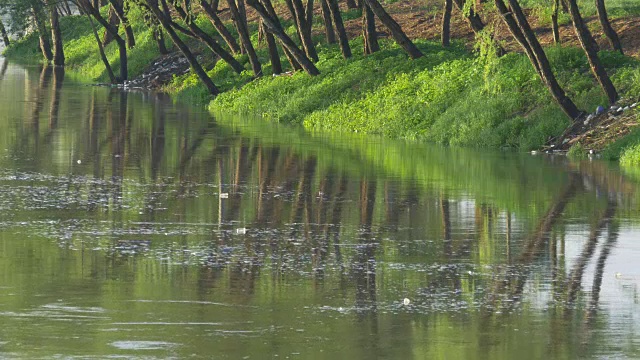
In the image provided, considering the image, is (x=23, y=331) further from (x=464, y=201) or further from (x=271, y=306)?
(x=464, y=201)

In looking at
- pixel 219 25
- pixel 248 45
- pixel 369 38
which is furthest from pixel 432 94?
pixel 219 25

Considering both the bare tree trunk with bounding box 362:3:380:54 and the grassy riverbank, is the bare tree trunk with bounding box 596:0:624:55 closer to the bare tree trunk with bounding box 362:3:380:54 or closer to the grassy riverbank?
the grassy riverbank

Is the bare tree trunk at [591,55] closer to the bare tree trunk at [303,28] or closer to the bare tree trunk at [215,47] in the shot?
the bare tree trunk at [303,28]

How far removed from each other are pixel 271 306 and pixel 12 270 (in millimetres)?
2842

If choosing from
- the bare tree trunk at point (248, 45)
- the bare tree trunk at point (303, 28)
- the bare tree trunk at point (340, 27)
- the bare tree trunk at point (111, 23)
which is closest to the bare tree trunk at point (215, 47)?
→ the bare tree trunk at point (248, 45)

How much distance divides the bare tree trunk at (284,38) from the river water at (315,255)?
10977 millimetres

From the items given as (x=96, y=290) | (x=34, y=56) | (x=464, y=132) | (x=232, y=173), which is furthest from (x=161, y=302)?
(x=34, y=56)

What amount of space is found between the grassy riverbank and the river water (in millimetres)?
1969

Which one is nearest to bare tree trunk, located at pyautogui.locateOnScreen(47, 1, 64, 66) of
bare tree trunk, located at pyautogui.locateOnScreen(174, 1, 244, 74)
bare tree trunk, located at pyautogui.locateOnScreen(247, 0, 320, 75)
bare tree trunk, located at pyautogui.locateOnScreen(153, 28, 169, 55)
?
bare tree trunk, located at pyautogui.locateOnScreen(153, 28, 169, 55)

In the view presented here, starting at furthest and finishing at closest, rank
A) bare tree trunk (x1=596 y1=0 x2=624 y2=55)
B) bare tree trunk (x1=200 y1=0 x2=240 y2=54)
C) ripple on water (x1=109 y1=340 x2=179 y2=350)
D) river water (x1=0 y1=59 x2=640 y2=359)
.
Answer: bare tree trunk (x1=200 y1=0 x2=240 y2=54)
bare tree trunk (x1=596 y1=0 x2=624 y2=55)
river water (x1=0 y1=59 x2=640 y2=359)
ripple on water (x1=109 y1=340 x2=179 y2=350)

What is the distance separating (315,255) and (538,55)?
13129mm

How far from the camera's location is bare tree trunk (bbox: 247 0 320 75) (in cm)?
3650

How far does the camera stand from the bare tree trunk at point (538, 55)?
2595 cm

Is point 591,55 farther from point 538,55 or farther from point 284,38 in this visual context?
point 284,38
